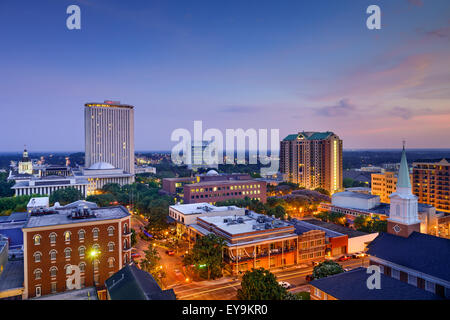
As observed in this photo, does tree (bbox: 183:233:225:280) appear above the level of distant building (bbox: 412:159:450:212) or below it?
below

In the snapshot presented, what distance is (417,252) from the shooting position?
100ft

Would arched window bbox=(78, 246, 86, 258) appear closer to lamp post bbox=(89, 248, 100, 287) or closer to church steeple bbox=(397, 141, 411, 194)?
lamp post bbox=(89, 248, 100, 287)

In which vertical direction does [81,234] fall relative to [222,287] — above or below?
above

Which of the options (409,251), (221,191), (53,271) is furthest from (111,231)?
(221,191)

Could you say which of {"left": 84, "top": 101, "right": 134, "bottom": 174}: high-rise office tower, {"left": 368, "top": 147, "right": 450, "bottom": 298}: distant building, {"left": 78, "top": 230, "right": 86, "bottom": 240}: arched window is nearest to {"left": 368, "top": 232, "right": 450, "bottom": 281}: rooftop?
{"left": 368, "top": 147, "right": 450, "bottom": 298}: distant building

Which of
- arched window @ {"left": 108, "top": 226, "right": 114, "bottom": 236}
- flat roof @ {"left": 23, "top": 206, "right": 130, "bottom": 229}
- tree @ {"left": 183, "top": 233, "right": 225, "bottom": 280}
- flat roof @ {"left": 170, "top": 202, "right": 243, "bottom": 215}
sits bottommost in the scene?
tree @ {"left": 183, "top": 233, "right": 225, "bottom": 280}

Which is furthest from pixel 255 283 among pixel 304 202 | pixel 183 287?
pixel 304 202

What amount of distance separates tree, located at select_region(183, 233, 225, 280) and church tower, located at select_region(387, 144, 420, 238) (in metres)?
22.2

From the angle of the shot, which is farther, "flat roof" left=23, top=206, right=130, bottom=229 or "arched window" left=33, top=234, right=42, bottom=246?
"flat roof" left=23, top=206, right=130, bottom=229

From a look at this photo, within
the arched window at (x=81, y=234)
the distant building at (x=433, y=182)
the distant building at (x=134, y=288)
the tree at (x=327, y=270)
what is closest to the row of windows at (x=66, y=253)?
the arched window at (x=81, y=234)

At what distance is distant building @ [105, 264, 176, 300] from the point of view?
20244mm

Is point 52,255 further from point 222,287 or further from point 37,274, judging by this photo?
point 222,287

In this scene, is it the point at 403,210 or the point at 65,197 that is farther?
the point at 65,197

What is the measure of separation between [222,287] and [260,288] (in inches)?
402
